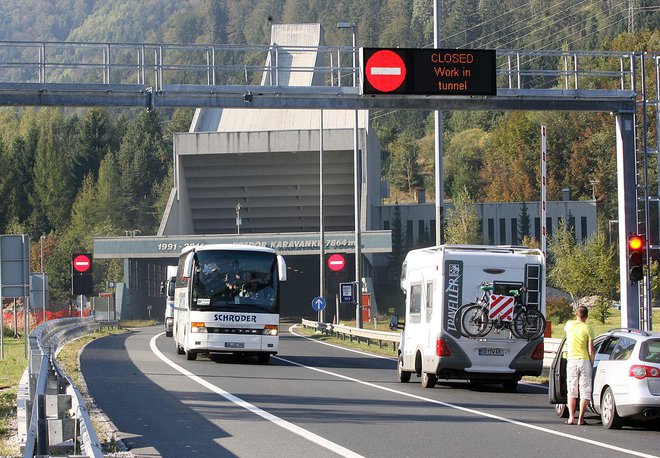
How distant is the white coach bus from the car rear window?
15962 millimetres

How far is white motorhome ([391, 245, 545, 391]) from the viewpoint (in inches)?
866

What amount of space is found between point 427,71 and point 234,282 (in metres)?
7.80

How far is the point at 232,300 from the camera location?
30656 mm

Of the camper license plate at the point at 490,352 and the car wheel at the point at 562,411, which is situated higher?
the camper license plate at the point at 490,352

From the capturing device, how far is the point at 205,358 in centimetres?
3359

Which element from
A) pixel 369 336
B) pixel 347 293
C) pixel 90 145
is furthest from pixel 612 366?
pixel 90 145

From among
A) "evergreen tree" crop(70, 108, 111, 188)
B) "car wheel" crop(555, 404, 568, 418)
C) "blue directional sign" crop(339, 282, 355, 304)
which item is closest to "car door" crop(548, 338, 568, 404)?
"car wheel" crop(555, 404, 568, 418)

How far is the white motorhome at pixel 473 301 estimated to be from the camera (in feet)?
72.1

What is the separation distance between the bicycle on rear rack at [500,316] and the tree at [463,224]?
5859 centimetres

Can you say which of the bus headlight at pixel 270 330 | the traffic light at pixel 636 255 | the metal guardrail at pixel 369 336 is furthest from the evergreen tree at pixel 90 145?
the traffic light at pixel 636 255

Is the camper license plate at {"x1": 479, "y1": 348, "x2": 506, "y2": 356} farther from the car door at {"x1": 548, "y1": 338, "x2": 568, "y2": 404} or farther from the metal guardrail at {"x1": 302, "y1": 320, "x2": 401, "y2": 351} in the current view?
the metal guardrail at {"x1": 302, "y1": 320, "x2": 401, "y2": 351}

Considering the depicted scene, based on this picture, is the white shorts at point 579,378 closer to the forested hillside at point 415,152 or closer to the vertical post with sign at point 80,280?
the vertical post with sign at point 80,280

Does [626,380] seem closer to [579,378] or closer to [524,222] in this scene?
[579,378]

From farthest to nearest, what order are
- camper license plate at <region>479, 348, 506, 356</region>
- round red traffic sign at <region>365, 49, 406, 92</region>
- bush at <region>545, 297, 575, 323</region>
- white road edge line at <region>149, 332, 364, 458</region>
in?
bush at <region>545, 297, 575, 323</region>, round red traffic sign at <region>365, 49, 406, 92</region>, camper license plate at <region>479, 348, 506, 356</region>, white road edge line at <region>149, 332, 364, 458</region>
